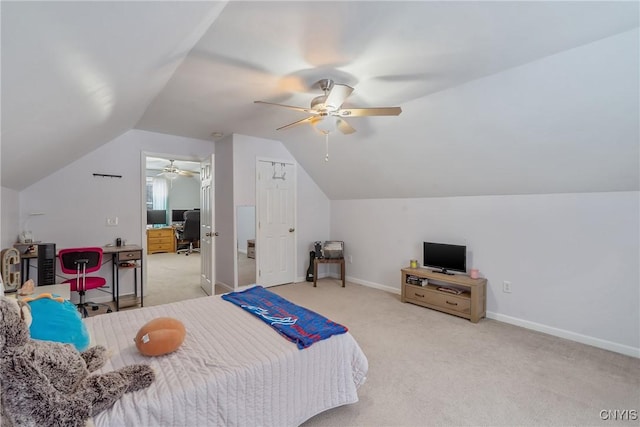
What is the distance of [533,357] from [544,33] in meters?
2.65

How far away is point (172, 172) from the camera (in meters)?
8.64

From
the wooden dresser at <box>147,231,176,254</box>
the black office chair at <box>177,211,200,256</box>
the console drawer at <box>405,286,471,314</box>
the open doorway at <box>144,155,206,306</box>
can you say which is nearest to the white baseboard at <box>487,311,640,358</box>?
the console drawer at <box>405,286,471,314</box>

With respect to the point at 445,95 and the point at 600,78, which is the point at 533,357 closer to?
the point at 600,78

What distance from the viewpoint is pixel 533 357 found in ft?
8.89

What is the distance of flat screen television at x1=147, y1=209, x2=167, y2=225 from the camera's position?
29.1ft

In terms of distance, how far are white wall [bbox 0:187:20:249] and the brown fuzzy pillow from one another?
2.42 metres

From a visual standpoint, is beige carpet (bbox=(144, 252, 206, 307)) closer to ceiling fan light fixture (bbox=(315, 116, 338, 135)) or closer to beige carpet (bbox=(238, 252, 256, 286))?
beige carpet (bbox=(238, 252, 256, 286))

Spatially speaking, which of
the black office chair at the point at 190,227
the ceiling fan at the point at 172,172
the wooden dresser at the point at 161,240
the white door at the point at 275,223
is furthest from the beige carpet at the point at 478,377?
the wooden dresser at the point at 161,240

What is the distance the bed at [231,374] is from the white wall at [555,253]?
8.18 ft

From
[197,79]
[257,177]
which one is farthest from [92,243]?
[197,79]

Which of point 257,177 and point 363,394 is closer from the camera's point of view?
point 363,394

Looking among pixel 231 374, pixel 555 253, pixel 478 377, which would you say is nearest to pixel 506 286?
pixel 555 253

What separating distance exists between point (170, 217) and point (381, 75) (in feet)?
29.1

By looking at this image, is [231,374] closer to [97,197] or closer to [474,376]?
[474,376]
